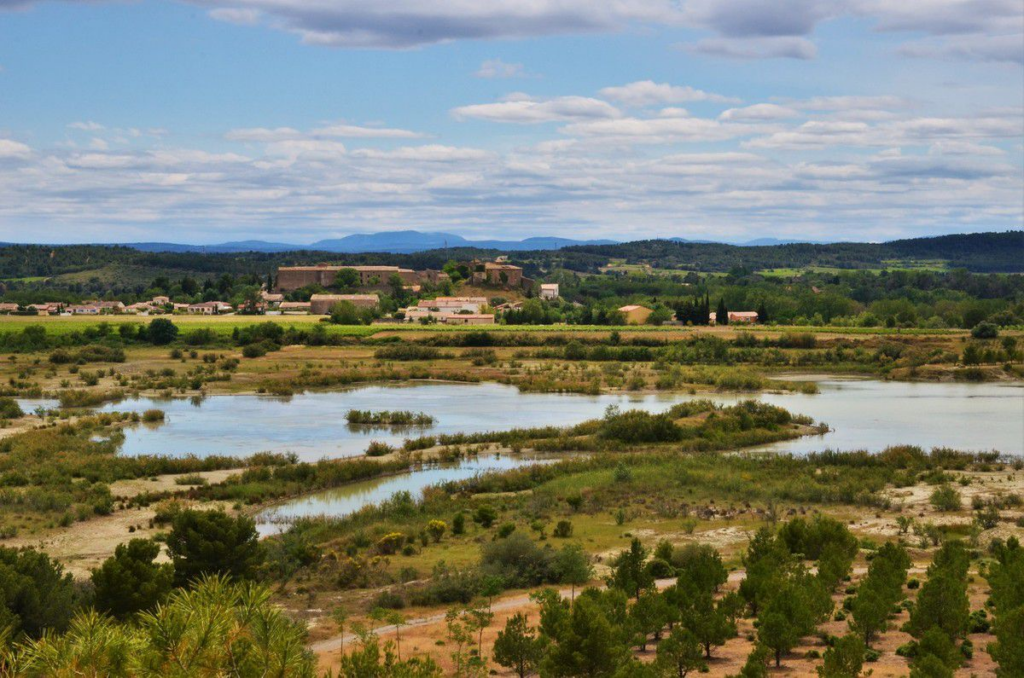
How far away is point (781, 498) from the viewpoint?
27625 mm

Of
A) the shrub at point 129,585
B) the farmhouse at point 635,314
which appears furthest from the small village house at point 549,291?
the shrub at point 129,585

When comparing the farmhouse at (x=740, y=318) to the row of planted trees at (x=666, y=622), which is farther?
the farmhouse at (x=740, y=318)

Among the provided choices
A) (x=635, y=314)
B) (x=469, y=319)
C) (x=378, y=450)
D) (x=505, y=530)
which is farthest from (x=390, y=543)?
(x=635, y=314)

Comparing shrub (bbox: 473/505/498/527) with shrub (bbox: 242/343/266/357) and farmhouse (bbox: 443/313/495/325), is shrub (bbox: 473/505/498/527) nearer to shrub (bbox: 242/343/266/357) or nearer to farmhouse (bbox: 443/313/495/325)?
shrub (bbox: 242/343/266/357)

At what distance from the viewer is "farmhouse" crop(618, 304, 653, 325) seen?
9438 cm

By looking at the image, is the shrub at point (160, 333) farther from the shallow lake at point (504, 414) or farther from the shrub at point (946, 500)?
the shrub at point (946, 500)

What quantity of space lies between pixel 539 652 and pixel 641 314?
8167 centimetres

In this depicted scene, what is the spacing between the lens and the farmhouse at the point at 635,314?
3716 inches

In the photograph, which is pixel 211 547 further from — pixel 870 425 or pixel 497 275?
pixel 497 275

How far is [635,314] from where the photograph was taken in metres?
95.5

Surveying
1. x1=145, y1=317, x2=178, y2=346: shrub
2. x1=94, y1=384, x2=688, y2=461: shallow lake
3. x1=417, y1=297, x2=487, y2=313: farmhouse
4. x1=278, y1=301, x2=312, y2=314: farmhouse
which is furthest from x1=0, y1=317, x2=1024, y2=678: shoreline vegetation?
x1=278, y1=301, x2=312, y2=314: farmhouse

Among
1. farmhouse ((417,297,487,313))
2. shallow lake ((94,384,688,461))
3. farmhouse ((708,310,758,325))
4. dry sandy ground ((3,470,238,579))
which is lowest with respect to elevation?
shallow lake ((94,384,688,461))

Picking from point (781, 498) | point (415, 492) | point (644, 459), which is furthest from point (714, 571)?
point (644, 459)

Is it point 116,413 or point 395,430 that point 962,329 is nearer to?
point 395,430
